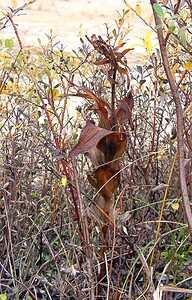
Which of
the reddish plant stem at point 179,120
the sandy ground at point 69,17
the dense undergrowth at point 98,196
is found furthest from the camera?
the sandy ground at point 69,17

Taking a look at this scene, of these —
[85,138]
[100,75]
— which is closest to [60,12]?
[100,75]

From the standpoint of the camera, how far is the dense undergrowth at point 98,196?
4.27 feet

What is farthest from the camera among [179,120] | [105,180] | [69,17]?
[69,17]

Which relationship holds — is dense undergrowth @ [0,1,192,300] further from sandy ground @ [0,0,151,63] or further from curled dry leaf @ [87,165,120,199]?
sandy ground @ [0,0,151,63]

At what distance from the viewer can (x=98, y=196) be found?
140cm

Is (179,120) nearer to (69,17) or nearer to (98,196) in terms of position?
(98,196)

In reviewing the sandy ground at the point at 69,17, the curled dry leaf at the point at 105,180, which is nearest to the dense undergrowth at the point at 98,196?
the curled dry leaf at the point at 105,180

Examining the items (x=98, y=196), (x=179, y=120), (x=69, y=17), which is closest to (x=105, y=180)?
(x=98, y=196)

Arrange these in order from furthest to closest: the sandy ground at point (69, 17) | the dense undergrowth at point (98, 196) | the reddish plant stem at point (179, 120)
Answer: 1. the sandy ground at point (69, 17)
2. the dense undergrowth at point (98, 196)
3. the reddish plant stem at point (179, 120)

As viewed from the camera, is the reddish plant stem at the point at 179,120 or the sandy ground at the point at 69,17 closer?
the reddish plant stem at the point at 179,120

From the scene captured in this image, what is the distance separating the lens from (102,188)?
1.36 m

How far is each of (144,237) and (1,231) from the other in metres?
0.47

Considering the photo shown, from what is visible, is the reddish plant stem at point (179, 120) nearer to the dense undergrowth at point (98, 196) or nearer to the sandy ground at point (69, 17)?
the dense undergrowth at point (98, 196)

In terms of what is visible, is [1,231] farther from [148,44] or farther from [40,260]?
[148,44]
